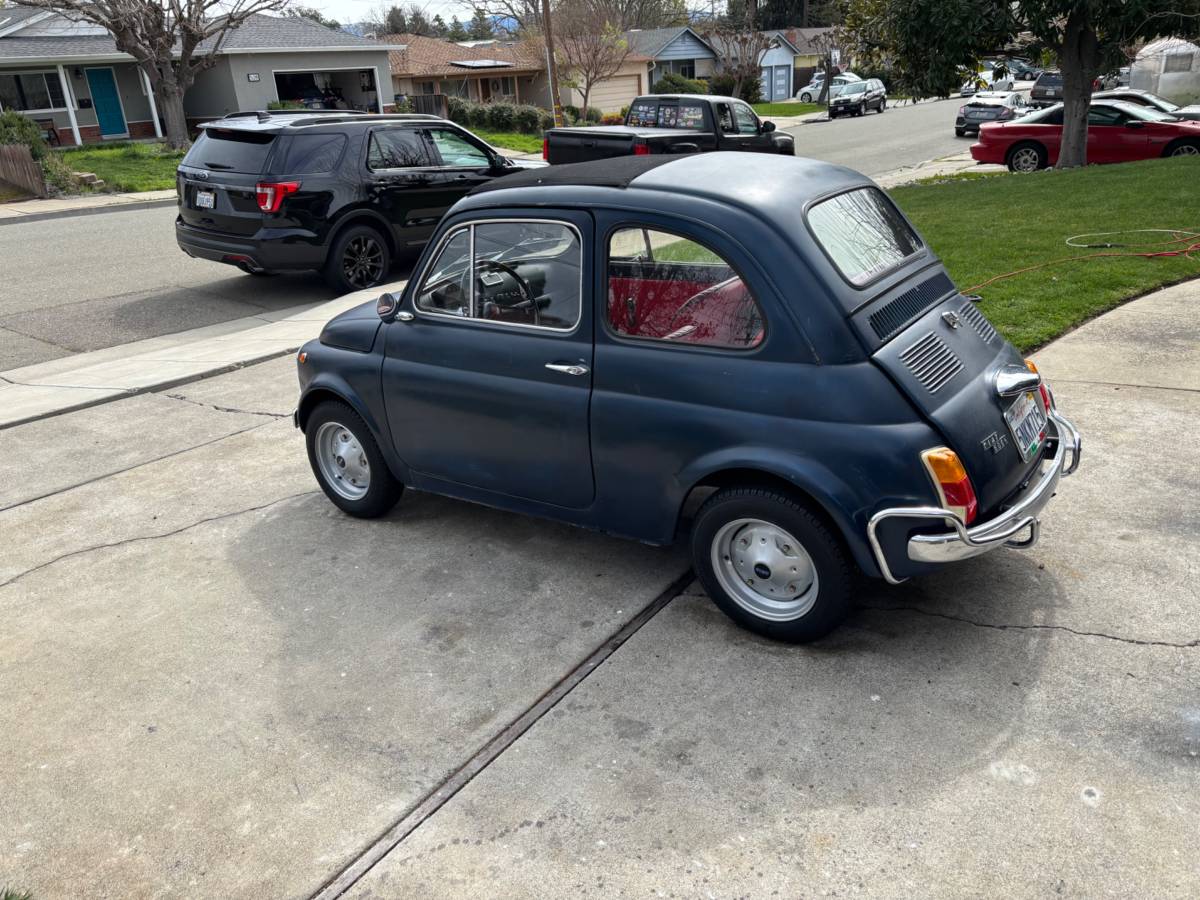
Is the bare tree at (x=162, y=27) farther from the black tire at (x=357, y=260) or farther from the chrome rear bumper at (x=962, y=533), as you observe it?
the chrome rear bumper at (x=962, y=533)

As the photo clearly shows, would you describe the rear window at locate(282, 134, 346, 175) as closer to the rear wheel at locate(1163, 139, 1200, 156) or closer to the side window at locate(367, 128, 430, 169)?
the side window at locate(367, 128, 430, 169)

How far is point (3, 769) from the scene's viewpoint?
11.8 feet

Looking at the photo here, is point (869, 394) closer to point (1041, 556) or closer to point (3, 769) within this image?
point (1041, 556)

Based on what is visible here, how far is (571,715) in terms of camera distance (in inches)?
145

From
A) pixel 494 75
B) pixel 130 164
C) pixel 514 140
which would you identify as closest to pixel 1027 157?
pixel 514 140

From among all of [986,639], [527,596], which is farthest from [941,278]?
[527,596]

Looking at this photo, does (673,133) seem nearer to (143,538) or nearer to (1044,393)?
(143,538)

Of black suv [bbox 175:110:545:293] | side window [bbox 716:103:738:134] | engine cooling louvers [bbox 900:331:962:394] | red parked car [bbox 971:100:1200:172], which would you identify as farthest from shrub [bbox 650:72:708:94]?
engine cooling louvers [bbox 900:331:962:394]

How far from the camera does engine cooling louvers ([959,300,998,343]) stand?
14.3 ft

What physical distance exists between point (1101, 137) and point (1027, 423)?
55.9 ft

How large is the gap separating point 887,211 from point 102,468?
499cm

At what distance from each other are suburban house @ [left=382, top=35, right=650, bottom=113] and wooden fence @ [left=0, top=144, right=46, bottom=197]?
24.9 metres

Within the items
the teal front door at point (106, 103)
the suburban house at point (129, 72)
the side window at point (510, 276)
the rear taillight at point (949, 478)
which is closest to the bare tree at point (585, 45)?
the suburban house at point (129, 72)

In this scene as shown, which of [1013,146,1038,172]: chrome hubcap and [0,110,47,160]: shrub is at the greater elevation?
[0,110,47,160]: shrub
